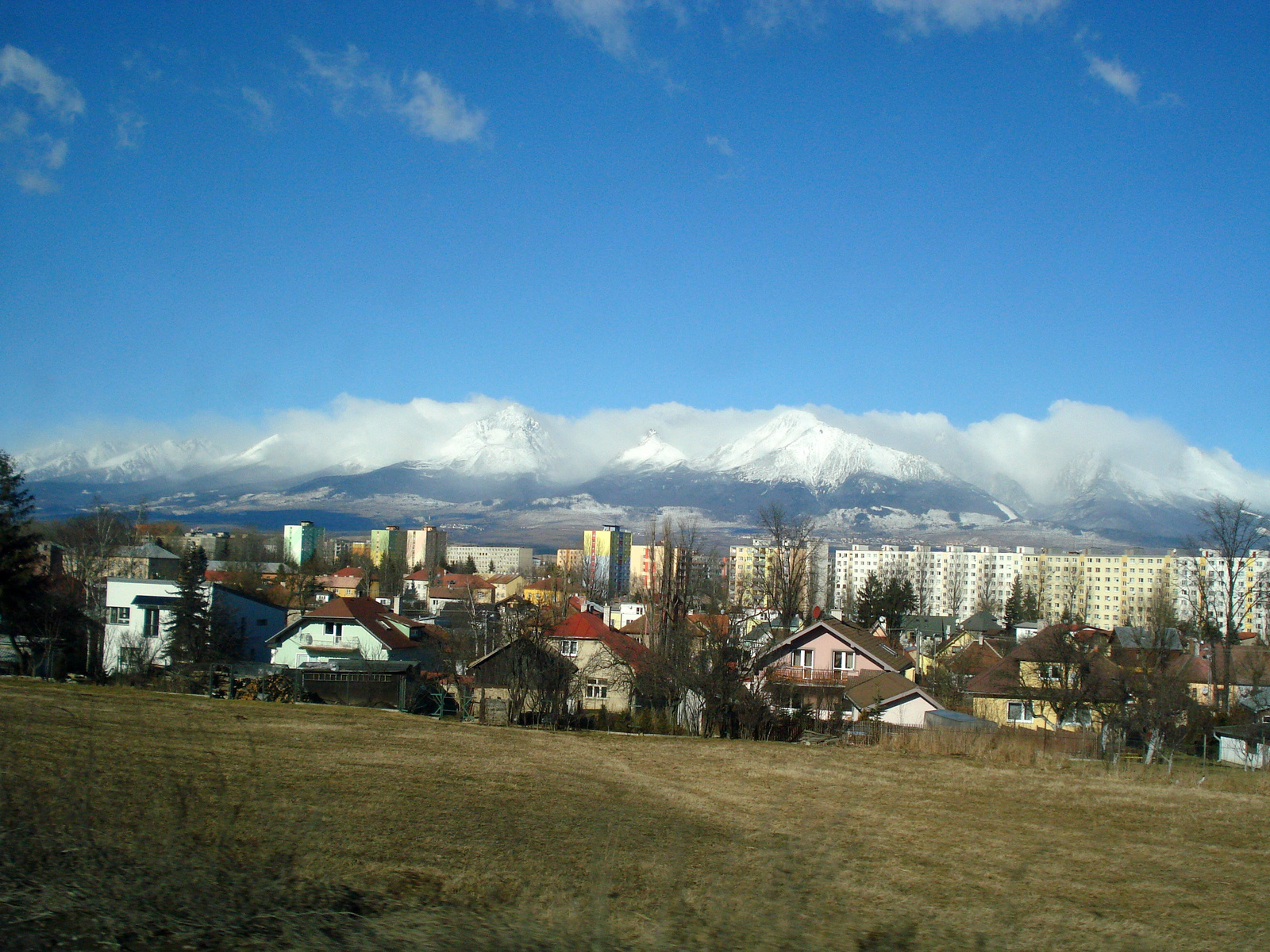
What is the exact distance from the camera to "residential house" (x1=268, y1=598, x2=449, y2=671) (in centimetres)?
4238

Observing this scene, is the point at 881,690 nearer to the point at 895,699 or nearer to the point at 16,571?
the point at 895,699

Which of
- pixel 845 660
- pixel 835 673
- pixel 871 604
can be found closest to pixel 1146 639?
pixel 845 660

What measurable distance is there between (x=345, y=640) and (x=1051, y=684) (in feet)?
97.3

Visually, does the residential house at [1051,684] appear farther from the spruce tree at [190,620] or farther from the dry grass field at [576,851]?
the spruce tree at [190,620]

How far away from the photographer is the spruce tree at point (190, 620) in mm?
36125

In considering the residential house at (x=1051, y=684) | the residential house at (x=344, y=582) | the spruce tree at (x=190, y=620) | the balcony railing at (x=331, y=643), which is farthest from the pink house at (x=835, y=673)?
the residential house at (x=344, y=582)

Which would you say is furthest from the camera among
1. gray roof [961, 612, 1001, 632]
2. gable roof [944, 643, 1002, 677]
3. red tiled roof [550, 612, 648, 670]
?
gray roof [961, 612, 1001, 632]

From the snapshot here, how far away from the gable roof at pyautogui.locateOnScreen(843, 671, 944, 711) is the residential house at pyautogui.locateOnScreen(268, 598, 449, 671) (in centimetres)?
1742

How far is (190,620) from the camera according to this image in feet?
124

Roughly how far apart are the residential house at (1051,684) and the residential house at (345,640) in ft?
77.6

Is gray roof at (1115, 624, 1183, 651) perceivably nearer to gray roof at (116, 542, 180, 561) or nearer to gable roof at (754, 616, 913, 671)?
gable roof at (754, 616, 913, 671)

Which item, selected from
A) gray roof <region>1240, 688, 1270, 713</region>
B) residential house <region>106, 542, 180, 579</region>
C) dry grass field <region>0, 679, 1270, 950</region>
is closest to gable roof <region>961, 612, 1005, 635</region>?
gray roof <region>1240, 688, 1270, 713</region>

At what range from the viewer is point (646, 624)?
41.9 metres

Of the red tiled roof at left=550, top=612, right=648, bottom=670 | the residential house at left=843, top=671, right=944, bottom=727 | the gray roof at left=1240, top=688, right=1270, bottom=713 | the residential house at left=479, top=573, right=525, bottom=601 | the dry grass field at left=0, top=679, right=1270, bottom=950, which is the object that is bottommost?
the residential house at left=479, top=573, right=525, bottom=601
